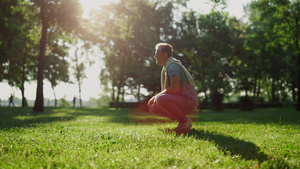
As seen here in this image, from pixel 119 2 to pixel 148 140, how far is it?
2905 cm

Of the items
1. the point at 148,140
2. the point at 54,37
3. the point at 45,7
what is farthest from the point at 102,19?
the point at 148,140

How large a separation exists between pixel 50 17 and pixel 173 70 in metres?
17.5

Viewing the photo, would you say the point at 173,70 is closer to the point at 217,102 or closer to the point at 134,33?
the point at 217,102

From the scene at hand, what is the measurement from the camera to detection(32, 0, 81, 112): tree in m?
19.1

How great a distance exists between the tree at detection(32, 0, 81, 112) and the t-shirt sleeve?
1671 centimetres

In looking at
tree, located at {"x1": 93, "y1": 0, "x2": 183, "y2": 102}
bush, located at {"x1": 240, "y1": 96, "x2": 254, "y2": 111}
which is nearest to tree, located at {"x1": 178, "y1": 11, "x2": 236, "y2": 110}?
bush, located at {"x1": 240, "y1": 96, "x2": 254, "y2": 111}

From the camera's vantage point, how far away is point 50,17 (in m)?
19.4

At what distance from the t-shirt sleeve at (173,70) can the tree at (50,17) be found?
16.7 metres

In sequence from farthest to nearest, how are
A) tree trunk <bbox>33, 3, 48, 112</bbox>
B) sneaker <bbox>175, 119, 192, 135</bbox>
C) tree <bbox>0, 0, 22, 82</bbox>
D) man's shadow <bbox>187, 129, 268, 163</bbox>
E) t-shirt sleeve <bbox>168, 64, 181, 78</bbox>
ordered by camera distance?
tree <bbox>0, 0, 22, 82</bbox>
tree trunk <bbox>33, 3, 48, 112</bbox>
sneaker <bbox>175, 119, 192, 135</bbox>
t-shirt sleeve <bbox>168, 64, 181, 78</bbox>
man's shadow <bbox>187, 129, 268, 163</bbox>

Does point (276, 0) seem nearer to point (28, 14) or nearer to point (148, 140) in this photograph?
point (28, 14)

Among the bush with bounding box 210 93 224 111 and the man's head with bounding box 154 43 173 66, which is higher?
the man's head with bounding box 154 43 173 66

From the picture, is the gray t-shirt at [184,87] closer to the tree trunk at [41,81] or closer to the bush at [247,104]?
the tree trunk at [41,81]

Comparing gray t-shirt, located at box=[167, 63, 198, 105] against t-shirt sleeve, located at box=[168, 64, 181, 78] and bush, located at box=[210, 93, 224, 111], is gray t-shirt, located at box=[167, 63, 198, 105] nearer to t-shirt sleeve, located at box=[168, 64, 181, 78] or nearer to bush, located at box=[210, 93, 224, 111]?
t-shirt sleeve, located at box=[168, 64, 181, 78]

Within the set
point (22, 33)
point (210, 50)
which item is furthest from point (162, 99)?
point (210, 50)
